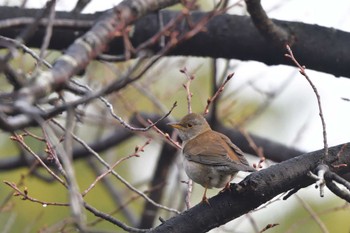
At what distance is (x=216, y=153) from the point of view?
5199 mm

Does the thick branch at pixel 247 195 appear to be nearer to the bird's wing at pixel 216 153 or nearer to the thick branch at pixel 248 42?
the bird's wing at pixel 216 153

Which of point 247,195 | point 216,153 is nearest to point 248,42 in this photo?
point 216,153

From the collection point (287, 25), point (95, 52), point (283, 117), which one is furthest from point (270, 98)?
point (283, 117)

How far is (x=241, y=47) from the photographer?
5.87 m

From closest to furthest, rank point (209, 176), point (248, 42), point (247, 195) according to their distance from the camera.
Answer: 1. point (247, 195)
2. point (209, 176)
3. point (248, 42)

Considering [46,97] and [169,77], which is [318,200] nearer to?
[169,77]

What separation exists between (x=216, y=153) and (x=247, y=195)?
3.60 feet

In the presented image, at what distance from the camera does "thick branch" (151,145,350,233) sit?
4.11 m

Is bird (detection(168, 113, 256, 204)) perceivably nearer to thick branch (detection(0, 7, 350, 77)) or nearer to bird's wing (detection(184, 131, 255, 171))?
bird's wing (detection(184, 131, 255, 171))

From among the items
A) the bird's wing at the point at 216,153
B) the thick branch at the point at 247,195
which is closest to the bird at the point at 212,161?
the bird's wing at the point at 216,153

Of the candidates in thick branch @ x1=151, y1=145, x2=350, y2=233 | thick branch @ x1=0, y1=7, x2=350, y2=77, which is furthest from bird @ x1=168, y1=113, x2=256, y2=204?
thick branch @ x1=0, y1=7, x2=350, y2=77

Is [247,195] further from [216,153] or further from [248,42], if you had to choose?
[248,42]

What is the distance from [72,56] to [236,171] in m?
1.89

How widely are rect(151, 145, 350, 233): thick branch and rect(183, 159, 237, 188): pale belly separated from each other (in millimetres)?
845
